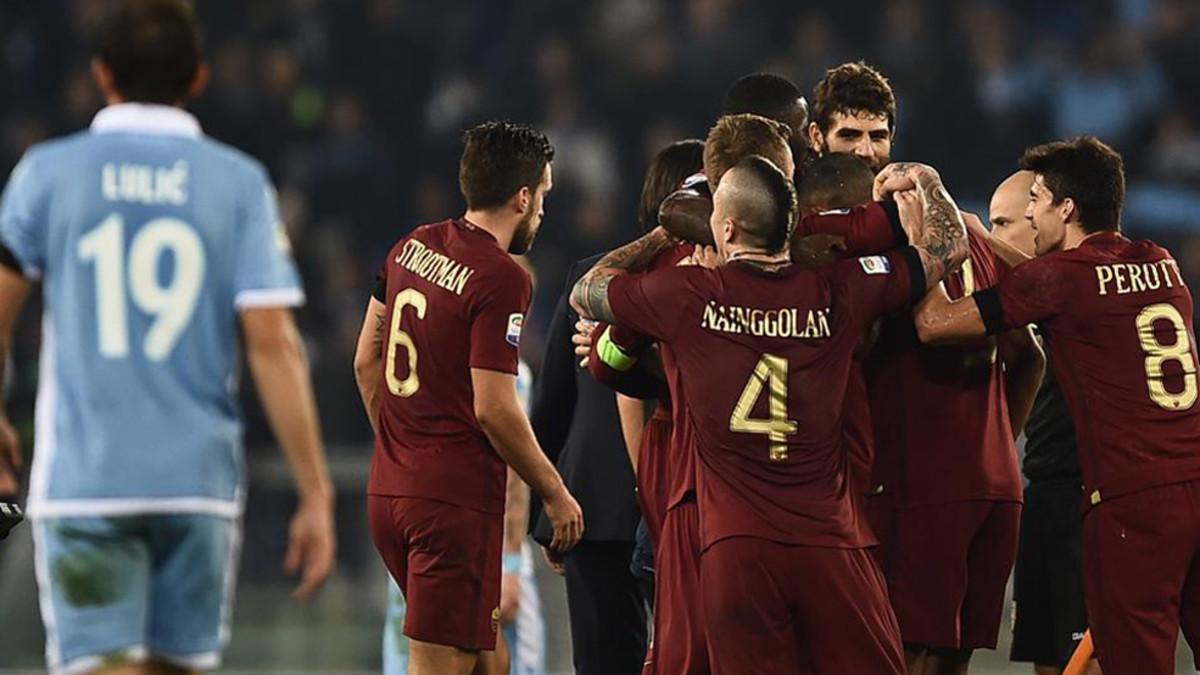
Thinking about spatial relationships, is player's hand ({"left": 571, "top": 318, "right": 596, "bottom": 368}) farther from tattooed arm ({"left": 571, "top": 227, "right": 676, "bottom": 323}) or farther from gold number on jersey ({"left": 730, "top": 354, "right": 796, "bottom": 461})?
gold number on jersey ({"left": 730, "top": 354, "right": 796, "bottom": 461})

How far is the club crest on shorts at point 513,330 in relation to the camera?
5988mm

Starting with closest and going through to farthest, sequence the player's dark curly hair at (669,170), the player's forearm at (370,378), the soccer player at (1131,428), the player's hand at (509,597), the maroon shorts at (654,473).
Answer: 1. the soccer player at (1131,428)
2. the maroon shorts at (654,473)
3. the player's dark curly hair at (669,170)
4. the player's forearm at (370,378)
5. the player's hand at (509,597)

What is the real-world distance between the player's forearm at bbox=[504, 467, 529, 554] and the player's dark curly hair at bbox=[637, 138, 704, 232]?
1369 mm

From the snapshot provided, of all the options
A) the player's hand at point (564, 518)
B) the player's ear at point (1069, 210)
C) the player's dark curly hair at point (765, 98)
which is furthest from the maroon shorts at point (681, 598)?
the player's ear at point (1069, 210)

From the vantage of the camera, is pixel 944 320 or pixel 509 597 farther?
pixel 509 597

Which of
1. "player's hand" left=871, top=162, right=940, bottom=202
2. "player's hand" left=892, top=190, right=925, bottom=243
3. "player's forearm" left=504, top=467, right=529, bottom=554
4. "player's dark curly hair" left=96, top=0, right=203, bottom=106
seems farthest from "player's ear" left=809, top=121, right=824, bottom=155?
"player's dark curly hair" left=96, top=0, right=203, bottom=106

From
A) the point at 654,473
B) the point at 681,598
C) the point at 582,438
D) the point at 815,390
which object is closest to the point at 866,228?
the point at 815,390

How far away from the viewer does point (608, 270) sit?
5574 mm

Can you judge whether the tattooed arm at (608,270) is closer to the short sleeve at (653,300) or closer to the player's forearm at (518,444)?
the short sleeve at (653,300)

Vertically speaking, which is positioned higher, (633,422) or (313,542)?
(633,422)

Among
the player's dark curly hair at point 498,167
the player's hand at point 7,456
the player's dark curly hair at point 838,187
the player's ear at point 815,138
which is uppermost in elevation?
the player's ear at point 815,138

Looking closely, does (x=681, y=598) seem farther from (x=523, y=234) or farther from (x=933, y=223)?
(x=523, y=234)

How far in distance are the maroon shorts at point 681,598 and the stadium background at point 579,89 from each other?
22.0 ft

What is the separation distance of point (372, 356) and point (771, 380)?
168 centimetres
